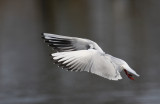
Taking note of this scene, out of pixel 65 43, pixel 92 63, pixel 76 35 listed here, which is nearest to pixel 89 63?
pixel 92 63

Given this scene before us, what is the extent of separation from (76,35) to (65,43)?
15.9 ft

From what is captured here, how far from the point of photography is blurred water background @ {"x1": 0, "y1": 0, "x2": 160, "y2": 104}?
6289 mm

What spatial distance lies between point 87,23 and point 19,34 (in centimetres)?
129

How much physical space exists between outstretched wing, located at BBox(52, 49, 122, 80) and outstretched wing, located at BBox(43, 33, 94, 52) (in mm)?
290

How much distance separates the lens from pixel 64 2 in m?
11.6

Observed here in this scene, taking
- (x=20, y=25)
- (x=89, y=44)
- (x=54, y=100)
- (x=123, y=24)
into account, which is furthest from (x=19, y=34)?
(x=89, y=44)

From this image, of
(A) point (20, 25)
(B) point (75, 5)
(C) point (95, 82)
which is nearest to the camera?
(C) point (95, 82)

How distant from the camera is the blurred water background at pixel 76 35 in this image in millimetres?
6289

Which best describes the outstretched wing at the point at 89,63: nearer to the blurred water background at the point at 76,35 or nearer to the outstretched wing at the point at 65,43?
the outstretched wing at the point at 65,43

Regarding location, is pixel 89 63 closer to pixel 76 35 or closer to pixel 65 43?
pixel 65 43

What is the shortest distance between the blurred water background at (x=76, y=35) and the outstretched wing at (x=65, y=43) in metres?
2.30

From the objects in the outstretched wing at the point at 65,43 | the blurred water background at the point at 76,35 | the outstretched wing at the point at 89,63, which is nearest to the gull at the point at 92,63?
the outstretched wing at the point at 89,63

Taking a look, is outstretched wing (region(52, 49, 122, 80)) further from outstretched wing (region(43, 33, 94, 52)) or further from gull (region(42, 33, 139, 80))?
outstretched wing (region(43, 33, 94, 52))

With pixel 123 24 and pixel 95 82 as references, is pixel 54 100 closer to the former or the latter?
pixel 95 82
